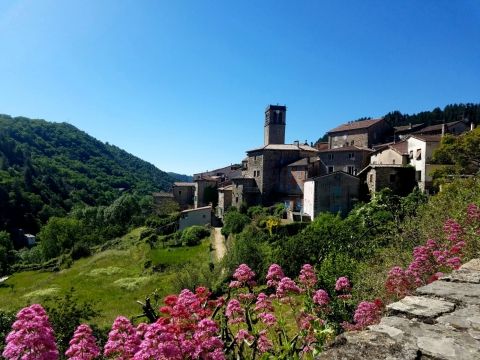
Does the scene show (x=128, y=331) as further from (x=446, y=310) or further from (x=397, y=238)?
(x=397, y=238)

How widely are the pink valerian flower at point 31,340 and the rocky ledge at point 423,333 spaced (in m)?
2.23

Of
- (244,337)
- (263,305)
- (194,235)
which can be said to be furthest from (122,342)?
(194,235)

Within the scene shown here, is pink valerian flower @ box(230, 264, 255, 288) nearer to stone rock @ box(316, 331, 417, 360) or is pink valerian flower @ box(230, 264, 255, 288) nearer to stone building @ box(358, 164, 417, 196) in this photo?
stone rock @ box(316, 331, 417, 360)

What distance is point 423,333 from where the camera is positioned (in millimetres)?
2656

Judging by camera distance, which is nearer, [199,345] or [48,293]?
[199,345]

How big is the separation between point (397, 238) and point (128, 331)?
1012 centimetres

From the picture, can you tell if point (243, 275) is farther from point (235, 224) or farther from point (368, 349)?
point (235, 224)

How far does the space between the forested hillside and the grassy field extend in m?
55.1

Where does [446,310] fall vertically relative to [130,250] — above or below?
above

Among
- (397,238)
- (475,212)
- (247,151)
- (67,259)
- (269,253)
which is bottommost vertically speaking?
(67,259)

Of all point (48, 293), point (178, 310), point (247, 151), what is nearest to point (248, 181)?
point (247, 151)

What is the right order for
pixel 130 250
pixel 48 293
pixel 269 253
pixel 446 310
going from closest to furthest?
pixel 446 310, pixel 269 253, pixel 48 293, pixel 130 250

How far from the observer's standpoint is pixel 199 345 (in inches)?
124

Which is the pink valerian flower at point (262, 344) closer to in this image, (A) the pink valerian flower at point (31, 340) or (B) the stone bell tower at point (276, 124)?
(A) the pink valerian flower at point (31, 340)
